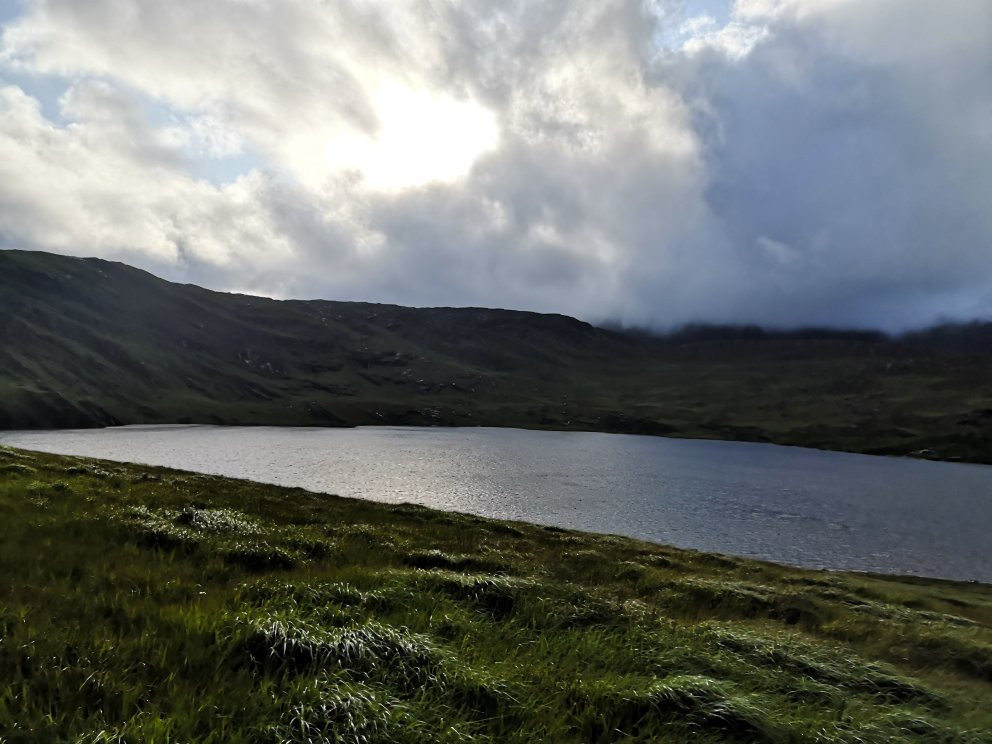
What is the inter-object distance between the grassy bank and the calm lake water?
62095 millimetres

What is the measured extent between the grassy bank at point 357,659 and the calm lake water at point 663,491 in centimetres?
6209

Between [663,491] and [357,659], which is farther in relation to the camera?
[663,491]

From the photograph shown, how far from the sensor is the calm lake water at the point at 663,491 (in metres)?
74.6

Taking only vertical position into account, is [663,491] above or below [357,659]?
below

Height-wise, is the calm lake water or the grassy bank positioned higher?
the grassy bank

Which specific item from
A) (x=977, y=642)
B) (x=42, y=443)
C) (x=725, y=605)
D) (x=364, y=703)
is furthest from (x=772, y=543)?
(x=42, y=443)

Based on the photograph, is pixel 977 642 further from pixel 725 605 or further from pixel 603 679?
pixel 603 679

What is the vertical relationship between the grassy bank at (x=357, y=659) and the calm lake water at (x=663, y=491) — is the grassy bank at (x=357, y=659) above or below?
above

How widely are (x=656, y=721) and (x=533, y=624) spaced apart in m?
3.65

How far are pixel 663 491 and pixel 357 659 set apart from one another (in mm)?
114375

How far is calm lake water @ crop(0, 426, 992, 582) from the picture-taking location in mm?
74562

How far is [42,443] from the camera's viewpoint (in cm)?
15225

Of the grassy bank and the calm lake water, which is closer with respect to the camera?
the grassy bank

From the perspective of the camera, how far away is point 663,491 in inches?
4446
